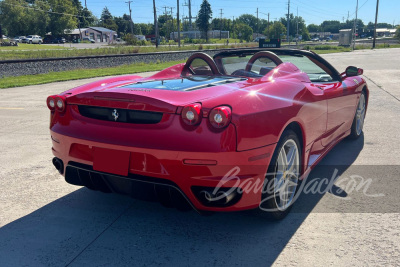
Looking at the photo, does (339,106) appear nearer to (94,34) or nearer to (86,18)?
(94,34)

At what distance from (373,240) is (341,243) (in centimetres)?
25

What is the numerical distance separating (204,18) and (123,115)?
125 meters

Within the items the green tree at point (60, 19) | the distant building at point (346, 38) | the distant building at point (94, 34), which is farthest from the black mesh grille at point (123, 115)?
the distant building at point (94, 34)

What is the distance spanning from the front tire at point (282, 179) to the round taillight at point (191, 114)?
0.69 meters

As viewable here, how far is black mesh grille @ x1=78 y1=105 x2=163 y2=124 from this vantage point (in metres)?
2.59

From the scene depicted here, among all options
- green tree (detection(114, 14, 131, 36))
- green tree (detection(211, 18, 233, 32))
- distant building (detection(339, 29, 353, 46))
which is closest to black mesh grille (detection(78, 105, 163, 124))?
distant building (detection(339, 29, 353, 46))

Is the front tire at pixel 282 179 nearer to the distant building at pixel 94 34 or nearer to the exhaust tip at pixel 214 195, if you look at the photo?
the exhaust tip at pixel 214 195

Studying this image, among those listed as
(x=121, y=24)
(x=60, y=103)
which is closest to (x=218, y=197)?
(x=60, y=103)

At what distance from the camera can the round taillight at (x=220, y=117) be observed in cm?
241

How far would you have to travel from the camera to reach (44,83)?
588 inches

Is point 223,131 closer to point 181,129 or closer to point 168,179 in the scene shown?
point 181,129

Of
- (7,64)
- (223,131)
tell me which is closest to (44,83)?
(7,64)

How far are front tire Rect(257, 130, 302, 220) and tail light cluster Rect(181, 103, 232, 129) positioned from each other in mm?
558

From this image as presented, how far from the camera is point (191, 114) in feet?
8.01
